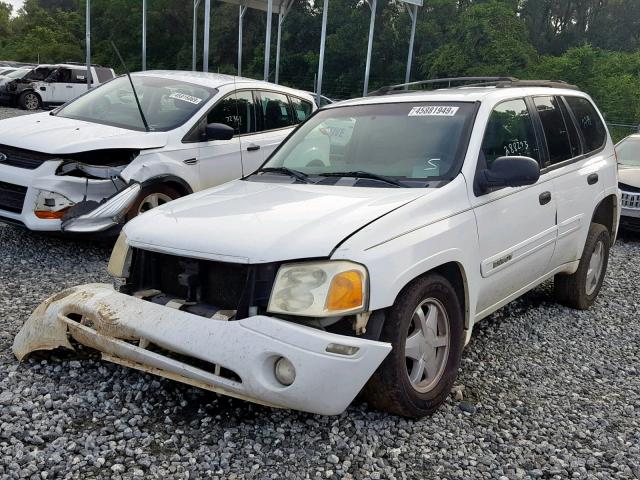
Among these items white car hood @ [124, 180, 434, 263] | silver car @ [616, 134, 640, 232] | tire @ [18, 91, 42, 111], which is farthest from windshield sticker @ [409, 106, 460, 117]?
tire @ [18, 91, 42, 111]

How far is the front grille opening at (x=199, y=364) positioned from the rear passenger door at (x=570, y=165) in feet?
8.80

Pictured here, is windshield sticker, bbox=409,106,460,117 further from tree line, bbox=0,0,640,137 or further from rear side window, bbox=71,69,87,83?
tree line, bbox=0,0,640,137

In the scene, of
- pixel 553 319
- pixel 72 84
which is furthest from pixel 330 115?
pixel 72 84

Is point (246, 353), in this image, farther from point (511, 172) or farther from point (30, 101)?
point (30, 101)

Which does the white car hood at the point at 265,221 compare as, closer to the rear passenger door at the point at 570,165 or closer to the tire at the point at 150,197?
the rear passenger door at the point at 570,165

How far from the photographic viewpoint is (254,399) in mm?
2965

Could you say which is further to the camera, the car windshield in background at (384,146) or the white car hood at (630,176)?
the white car hood at (630,176)

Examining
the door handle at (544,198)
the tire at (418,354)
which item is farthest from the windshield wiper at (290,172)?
the door handle at (544,198)

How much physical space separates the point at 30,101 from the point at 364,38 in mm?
27896

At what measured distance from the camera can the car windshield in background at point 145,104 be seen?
6634 millimetres

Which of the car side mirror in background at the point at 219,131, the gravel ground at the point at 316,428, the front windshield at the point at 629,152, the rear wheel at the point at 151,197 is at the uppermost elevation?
the car side mirror in background at the point at 219,131

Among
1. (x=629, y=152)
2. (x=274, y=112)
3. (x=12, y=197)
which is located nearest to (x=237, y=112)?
(x=274, y=112)

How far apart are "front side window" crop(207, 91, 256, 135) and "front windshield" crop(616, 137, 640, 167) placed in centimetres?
575

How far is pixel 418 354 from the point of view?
3334 mm
